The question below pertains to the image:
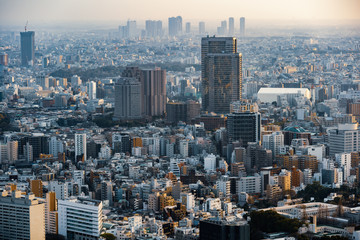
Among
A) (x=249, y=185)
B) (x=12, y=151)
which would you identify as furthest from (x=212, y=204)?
(x=12, y=151)

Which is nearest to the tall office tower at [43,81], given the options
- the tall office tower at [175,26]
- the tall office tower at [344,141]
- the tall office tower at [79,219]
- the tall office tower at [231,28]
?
the tall office tower at [175,26]

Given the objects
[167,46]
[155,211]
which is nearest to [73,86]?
[167,46]

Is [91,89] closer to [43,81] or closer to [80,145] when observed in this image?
[43,81]

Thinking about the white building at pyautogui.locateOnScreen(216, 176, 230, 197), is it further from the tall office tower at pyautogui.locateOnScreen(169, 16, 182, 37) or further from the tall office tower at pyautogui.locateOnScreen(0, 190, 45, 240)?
the tall office tower at pyautogui.locateOnScreen(169, 16, 182, 37)

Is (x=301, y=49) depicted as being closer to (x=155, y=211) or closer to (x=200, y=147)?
(x=200, y=147)

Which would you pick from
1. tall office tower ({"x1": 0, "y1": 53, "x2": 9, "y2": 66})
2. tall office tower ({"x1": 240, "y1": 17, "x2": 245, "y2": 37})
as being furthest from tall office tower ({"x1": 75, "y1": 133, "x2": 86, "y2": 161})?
tall office tower ({"x1": 0, "y1": 53, "x2": 9, "y2": 66})

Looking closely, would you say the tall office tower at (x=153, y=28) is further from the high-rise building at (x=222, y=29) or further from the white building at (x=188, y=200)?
the white building at (x=188, y=200)
